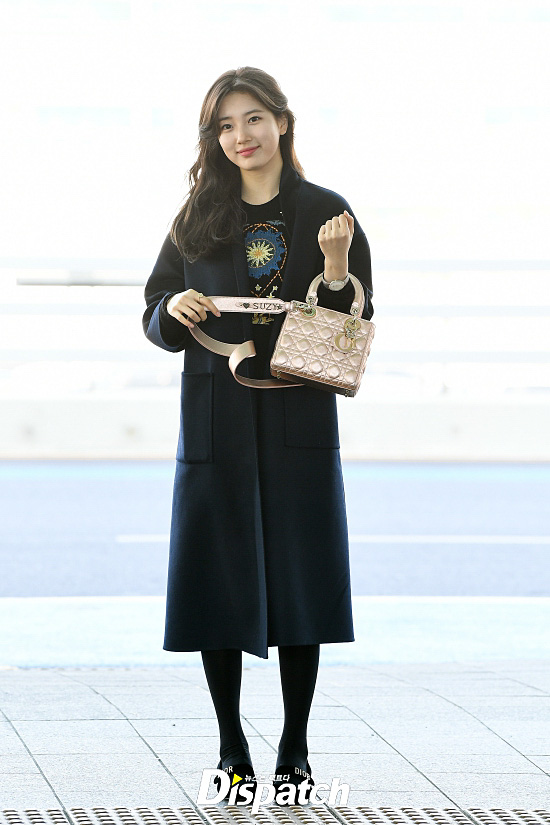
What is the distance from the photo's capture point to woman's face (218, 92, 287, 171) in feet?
9.46

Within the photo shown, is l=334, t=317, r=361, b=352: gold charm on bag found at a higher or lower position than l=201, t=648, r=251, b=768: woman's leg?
higher

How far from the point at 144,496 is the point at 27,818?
30.0 feet

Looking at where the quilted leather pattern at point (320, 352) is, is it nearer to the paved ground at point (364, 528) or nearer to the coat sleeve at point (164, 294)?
the coat sleeve at point (164, 294)

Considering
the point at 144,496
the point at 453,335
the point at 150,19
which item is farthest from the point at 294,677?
the point at 150,19

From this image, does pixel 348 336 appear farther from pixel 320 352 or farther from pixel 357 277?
pixel 357 277

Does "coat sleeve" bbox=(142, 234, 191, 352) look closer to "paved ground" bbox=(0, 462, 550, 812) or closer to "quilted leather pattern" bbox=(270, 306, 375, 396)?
"quilted leather pattern" bbox=(270, 306, 375, 396)

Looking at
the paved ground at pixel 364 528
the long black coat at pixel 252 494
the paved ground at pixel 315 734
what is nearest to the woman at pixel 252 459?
the long black coat at pixel 252 494

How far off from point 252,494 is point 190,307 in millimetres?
480

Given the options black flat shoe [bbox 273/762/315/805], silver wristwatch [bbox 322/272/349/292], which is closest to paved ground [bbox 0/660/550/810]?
black flat shoe [bbox 273/762/315/805]

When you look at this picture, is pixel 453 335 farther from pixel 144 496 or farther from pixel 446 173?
pixel 144 496

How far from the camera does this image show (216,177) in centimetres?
300

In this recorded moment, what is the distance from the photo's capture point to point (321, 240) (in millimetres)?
2801

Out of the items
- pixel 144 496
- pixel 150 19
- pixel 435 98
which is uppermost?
pixel 150 19

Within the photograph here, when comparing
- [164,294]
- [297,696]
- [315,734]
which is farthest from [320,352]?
[315,734]
